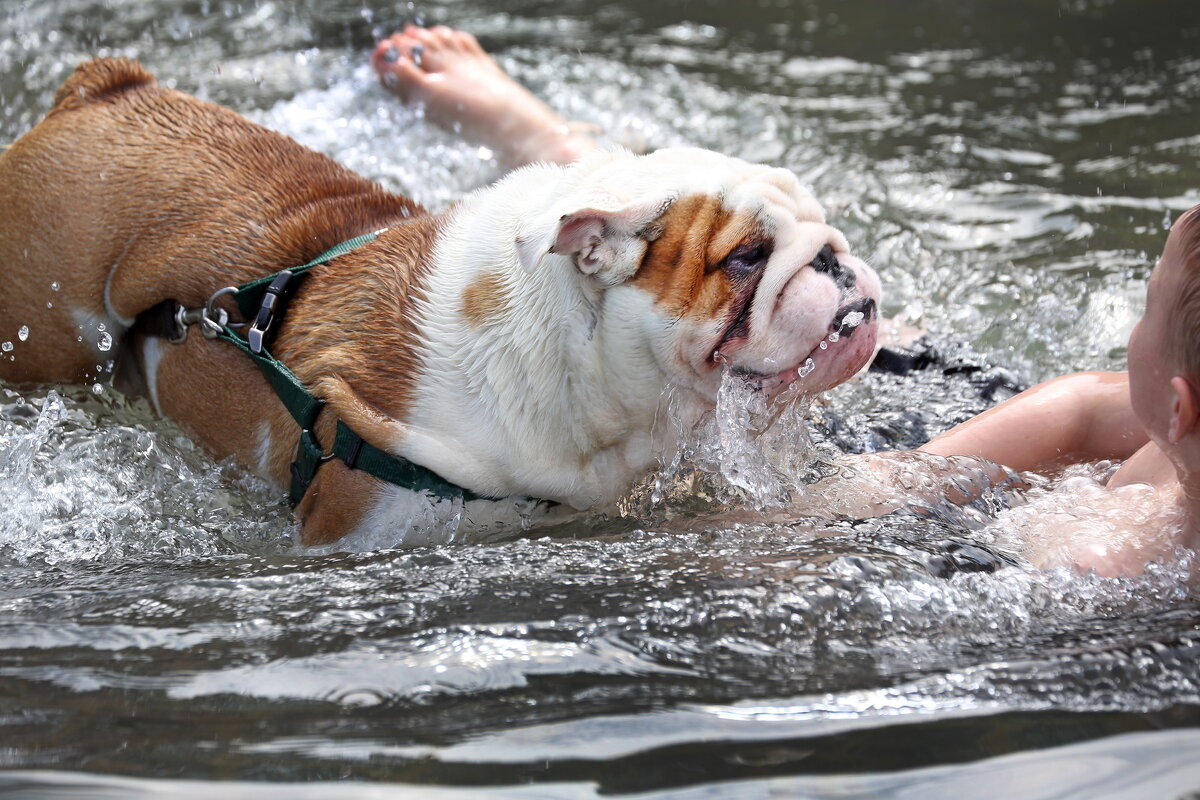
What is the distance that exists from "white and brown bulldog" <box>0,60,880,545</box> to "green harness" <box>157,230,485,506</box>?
0.09ft

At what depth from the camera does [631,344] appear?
247 centimetres

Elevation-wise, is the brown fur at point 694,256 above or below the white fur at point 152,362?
above

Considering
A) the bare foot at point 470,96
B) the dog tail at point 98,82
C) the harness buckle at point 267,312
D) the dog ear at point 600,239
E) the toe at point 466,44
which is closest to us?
the dog ear at point 600,239

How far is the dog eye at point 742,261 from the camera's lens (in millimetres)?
2416

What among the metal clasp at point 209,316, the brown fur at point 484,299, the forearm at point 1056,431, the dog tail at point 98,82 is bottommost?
the forearm at point 1056,431

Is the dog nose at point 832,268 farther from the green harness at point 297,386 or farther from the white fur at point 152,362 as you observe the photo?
the white fur at point 152,362

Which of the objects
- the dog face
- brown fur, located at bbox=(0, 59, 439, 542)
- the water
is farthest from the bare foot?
the dog face

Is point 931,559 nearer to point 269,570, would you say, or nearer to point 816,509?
point 816,509

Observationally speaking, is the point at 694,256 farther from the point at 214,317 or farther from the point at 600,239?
the point at 214,317

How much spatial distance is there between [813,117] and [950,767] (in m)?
4.29

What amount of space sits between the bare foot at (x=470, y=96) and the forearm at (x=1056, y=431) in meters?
2.23

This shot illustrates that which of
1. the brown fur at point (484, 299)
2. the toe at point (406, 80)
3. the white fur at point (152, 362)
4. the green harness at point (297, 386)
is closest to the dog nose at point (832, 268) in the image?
the brown fur at point (484, 299)

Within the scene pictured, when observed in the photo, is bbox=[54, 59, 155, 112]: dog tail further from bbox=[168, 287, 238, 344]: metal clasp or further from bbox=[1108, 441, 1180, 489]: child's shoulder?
bbox=[1108, 441, 1180, 489]: child's shoulder

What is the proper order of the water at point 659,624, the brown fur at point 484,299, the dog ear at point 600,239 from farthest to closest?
the brown fur at point 484,299 < the dog ear at point 600,239 < the water at point 659,624
